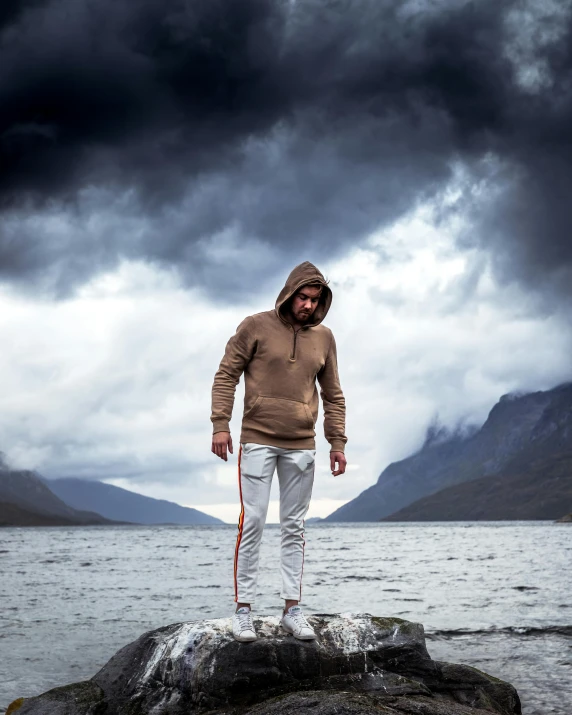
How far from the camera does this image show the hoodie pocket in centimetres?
718

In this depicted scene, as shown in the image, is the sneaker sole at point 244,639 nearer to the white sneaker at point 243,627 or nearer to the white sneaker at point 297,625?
the white sneaker at point 243,627

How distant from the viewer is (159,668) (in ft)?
24.3

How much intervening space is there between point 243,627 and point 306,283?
3486 millimetres

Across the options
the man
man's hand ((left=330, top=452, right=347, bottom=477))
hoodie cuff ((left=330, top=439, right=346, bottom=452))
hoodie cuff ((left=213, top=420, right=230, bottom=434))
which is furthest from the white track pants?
hoodie cuff ((left=330, top=439, right=346, bottom=452))

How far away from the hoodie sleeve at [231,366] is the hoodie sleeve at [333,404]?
3.22ft

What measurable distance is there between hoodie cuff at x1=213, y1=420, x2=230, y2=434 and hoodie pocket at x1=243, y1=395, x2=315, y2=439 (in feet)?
0.66

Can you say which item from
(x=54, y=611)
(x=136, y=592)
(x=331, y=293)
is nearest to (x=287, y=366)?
(x=331, y=293)

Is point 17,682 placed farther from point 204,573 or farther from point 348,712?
point 204,573

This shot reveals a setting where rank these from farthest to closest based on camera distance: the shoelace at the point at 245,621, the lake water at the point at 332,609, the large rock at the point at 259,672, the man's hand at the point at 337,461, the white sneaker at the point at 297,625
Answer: the lake water at the point at 332,609 < the man's hand at the point at 337,461 < the white sneaker at the point at 297,625 < the shoelace at the point at 245,621 < the large rock at the point at 259,672

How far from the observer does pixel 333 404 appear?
8.01m

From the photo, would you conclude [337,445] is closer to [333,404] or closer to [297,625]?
[333,404]

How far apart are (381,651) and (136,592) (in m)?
18.8

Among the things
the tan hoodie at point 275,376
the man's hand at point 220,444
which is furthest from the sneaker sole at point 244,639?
the tan hoodie at point 275,376

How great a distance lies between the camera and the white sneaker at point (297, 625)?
23.9ft
